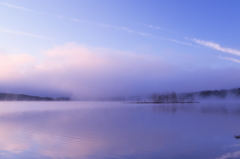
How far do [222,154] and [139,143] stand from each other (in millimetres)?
6786

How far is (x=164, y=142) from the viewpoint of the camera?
1911 cm

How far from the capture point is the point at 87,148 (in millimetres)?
17375

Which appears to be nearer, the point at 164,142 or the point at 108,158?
the point at 108,158

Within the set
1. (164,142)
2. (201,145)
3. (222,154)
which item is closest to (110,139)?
(164,142)

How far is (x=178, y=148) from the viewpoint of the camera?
1688cm

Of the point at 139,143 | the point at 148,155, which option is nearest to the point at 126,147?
the point at 139,143

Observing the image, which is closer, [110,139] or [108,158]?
[108,158]

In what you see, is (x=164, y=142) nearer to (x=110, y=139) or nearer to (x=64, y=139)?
(x=110, y=139)

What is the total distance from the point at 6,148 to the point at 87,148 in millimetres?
6683

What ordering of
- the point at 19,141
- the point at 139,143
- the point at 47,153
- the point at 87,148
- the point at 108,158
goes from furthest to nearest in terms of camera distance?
1. the point at 19,141
2. the point at 139,143
3. the point at 87,148
4. the point at 47,153
5. the point at 108,158

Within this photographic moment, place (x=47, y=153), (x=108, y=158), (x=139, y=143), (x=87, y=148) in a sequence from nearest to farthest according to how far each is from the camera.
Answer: (x=108, y=158) → (x=47, y=153) → (x=87, y=148) → (x=139, y=143)

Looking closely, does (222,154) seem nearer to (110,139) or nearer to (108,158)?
(108,158)

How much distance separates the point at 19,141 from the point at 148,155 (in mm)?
12776

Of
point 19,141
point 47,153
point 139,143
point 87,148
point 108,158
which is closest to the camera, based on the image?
point 108,158
